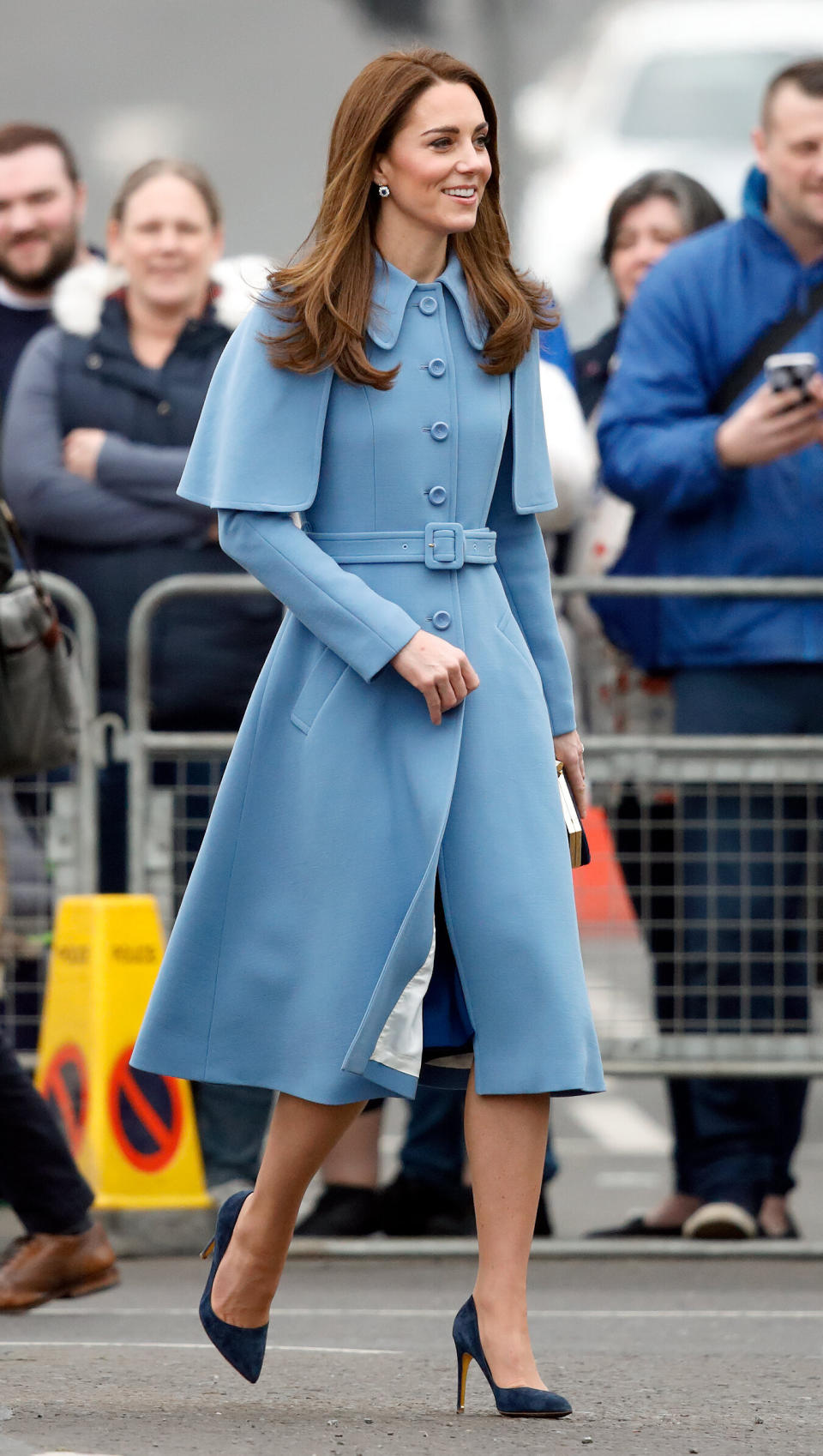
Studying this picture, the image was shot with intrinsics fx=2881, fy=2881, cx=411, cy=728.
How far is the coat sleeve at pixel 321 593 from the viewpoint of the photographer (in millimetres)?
4195

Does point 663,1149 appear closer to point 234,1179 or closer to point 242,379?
point 234,1179

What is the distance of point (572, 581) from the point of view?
6.69 m

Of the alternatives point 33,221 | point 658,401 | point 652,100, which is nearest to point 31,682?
point 658,401

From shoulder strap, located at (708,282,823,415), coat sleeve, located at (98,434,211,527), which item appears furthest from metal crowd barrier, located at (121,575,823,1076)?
shoulder strap, located at (708,282,823,415)

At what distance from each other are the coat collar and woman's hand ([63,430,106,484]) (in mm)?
2811

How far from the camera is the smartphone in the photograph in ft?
21.2

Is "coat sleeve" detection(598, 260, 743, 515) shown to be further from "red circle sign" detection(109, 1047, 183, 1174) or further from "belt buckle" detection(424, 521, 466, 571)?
"belt buckle" detection(424, 521, 466, 571)

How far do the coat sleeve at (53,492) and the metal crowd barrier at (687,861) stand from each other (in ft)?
1.31

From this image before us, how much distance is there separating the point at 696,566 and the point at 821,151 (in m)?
1.01

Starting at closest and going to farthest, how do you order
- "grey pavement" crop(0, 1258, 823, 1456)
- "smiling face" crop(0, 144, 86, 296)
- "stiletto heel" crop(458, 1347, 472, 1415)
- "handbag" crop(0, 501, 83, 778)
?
"grey pavement" crop(0, 1258, 823, 1456), "stiletto heel" crop(458, 1347, 472, 1415), "handbag" crop(0, 501, 83, 778), "smiling face" crop(0, 144, 86, 296)

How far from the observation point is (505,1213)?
4.22 m

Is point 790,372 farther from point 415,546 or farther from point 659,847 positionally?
point 415,546

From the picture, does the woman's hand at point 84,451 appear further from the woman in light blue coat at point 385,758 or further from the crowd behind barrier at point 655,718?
the woman in light blue coat at point 385,758

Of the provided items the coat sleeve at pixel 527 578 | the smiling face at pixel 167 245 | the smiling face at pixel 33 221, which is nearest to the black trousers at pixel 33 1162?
the coat sleeve at pixel 527 578
